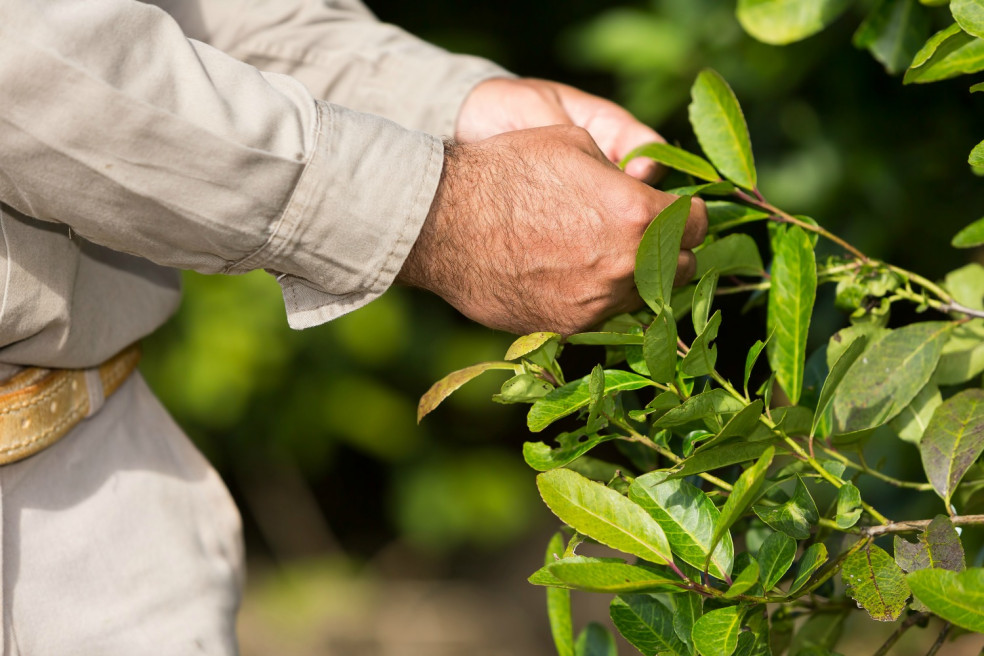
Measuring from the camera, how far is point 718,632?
671 millimetres

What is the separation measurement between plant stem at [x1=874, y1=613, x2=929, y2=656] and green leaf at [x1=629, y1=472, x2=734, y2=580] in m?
0.18

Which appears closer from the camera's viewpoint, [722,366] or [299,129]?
[299,129]

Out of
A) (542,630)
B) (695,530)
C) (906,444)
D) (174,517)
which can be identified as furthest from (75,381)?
(542,630)

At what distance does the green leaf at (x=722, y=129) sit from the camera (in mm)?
913

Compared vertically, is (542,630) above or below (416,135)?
below

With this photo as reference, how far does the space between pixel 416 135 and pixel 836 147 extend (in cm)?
104

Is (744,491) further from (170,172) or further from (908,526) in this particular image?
(170,172)

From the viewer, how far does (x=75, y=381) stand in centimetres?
99

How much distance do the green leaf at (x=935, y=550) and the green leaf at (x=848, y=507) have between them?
0.12 feet

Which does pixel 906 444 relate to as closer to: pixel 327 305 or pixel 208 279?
pixel 327 305

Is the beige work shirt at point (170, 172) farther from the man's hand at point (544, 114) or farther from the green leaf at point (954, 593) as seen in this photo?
the green leaf at point (954, 593)

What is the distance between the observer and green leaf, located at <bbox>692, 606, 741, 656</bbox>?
66 cm

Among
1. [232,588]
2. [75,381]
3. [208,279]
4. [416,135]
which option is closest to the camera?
[416,135]

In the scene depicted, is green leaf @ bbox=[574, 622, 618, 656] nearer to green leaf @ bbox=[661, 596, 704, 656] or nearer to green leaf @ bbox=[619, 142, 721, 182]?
green leaf @ bbox=[661, 596, 704, 656]
